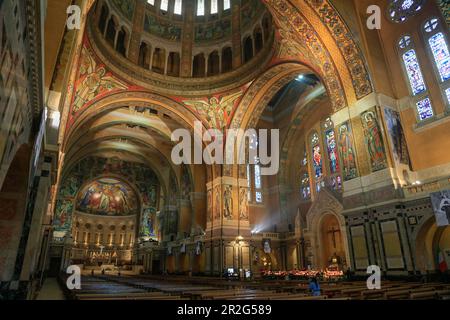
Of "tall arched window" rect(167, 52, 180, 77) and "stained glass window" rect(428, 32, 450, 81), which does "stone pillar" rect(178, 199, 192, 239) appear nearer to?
"tall arched window" rect(167, 52, 180, 77)

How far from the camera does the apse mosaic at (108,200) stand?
3384 centimetres

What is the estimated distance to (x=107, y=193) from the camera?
3509cm

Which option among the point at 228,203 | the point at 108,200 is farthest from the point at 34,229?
the point at 108,200

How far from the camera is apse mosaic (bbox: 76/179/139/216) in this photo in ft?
111

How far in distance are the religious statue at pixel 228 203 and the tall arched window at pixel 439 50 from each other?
12.1 metres

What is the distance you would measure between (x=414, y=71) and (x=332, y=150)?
25.9 feet

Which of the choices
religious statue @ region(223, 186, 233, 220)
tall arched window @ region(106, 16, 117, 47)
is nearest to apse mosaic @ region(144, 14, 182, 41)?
tall arched window @ region(106, 16, 117, 47)

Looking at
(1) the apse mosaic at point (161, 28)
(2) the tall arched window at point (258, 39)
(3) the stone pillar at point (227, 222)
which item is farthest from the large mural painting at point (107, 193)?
(2) the tall arched window at point (258, 39)

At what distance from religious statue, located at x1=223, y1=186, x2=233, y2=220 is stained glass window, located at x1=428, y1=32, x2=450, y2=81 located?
12.3m

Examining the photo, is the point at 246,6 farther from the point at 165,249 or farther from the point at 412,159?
the point at 165,249

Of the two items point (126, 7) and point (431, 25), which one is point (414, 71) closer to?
point (431, 25)

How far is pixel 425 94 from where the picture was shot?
10.8 metres
